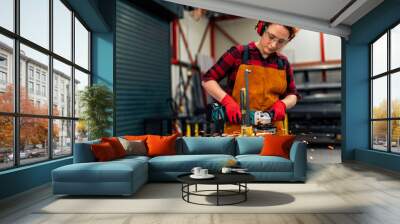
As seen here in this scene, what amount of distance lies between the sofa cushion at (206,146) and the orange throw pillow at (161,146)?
179mm

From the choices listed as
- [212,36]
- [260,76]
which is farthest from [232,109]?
[212,36]

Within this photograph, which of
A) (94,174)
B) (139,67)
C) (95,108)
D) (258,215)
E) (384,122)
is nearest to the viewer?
(258,215)

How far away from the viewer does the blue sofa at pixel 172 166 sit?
4367mm

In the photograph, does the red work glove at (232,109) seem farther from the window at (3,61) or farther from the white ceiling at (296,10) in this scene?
the window at (3,61)

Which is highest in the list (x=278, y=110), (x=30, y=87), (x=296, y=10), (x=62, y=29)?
(x=296, y=10)

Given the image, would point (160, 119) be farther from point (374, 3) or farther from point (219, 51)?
point (219, 51)

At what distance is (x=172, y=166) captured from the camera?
530 centimetres

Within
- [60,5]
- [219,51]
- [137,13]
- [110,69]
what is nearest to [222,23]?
[219,51]

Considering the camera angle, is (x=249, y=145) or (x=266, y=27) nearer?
(x=249, y=145)

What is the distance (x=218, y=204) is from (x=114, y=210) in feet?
3.30

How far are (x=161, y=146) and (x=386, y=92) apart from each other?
4.38m

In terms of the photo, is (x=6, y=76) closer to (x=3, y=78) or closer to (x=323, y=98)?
(x=3, y=78)

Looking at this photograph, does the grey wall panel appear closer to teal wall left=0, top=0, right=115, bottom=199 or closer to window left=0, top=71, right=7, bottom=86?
teal wall left=0, top=0, right=115, bottom=199

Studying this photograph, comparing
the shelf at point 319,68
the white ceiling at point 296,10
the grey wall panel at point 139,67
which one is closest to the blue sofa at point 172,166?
the white ceiling at point 296,10
